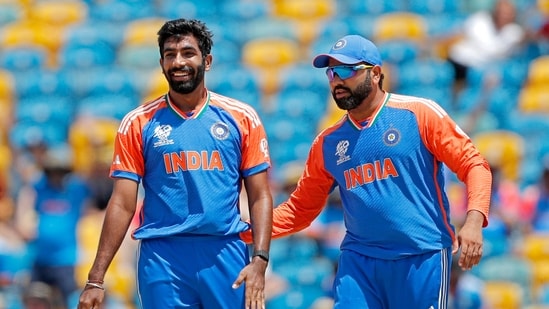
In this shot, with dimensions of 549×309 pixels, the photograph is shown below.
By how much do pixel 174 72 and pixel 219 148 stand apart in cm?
50

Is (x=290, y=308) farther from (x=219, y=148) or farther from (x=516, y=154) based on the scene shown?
(x=219, y=148)

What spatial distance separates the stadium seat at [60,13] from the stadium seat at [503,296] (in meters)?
7.32

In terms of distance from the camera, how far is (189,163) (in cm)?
734

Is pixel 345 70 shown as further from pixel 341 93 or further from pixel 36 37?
pixel 36 37

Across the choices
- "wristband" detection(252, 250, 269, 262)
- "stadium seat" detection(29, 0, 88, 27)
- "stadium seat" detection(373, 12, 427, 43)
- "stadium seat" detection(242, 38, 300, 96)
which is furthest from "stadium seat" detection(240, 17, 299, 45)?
"wristband" detection(252, 250, 269, 262)

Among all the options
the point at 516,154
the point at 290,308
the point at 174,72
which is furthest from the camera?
the point at 516,154

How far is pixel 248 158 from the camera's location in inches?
293

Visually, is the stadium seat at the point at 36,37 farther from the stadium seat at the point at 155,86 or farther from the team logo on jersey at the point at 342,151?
the team logo on jersey at the point at 342,151

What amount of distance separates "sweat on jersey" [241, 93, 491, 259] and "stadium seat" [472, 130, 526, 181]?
19.8 feet

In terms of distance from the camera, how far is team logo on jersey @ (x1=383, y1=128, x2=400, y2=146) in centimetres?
756

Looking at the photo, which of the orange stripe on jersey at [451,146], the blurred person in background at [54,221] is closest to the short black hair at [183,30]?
the orange stripe on jersey at [451,146]

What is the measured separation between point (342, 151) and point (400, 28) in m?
7.97

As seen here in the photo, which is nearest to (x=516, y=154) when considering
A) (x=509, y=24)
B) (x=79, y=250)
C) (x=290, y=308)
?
(x=509, y=24)

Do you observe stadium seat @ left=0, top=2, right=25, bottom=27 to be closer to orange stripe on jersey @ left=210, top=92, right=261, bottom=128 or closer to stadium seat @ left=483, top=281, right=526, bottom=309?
stadium seat @ left=483, top=281, right=526, bottom=309
